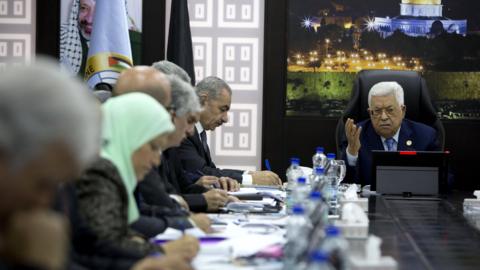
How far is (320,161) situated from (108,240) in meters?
2.73

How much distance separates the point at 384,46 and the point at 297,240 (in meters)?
5.15

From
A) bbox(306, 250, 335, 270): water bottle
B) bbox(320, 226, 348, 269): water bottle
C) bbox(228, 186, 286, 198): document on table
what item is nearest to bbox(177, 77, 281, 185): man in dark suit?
bbox(228, 186, 286, 198): document on table

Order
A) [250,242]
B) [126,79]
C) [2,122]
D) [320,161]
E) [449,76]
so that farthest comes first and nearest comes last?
1. [449,76]
2. [320,161]
3. [126,79]
4. [250,242]
5. [2,122]

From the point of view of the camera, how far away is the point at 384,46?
7.23m

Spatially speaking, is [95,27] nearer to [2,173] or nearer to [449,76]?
[449,76]

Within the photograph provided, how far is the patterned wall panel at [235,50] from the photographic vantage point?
7375 millimetres

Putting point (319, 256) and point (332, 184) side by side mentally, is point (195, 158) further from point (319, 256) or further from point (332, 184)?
point (319, 256)

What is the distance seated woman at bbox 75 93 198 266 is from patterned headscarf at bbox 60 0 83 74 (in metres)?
4.59

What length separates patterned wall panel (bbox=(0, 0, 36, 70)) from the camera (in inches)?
295

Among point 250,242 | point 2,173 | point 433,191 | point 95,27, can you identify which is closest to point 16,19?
point 95,27

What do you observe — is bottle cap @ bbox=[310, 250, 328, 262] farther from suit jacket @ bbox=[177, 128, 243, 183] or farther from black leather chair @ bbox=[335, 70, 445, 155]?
black leather chair @ bbox=[335, 70, 445, 155]

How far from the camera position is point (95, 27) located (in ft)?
19.6

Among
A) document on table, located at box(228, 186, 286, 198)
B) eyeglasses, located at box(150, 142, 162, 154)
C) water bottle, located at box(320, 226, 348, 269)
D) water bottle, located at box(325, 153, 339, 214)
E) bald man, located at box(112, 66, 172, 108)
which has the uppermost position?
bald man, located at box(112, 66, 172, 108)

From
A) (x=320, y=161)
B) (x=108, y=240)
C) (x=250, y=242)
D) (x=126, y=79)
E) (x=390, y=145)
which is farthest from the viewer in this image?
(x=390, y=145)
